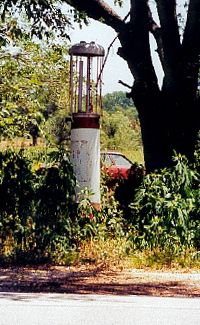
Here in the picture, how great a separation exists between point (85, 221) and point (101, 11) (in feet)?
13.6

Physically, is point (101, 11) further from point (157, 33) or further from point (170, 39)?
point (170, 39)

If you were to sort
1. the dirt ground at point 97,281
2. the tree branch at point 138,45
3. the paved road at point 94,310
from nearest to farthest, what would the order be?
the paved road at point 94,310 → the dirt ground at point 97,281 → the tree branch at point 138,45

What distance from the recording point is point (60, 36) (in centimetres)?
1378

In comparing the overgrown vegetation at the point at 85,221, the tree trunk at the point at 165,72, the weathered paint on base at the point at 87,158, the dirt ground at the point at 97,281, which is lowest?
the dirt ground at the point at 97,281

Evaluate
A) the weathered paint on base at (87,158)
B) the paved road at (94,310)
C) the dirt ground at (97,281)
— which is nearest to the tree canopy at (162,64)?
the weathered paint on base at (87,158)

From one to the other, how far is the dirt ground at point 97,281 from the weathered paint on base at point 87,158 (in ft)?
5.17

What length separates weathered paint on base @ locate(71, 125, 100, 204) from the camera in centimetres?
1145

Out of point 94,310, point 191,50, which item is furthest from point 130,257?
point 191,50

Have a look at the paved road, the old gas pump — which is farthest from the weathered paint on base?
the paved road

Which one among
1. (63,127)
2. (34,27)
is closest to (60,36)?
(34,27)

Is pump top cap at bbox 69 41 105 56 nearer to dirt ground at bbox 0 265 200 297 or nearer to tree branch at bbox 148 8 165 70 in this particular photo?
tree branch at bbox 148 8 165 70

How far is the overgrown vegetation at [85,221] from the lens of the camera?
10.5 meters

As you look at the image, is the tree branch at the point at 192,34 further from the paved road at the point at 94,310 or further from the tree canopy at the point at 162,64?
the paved road at the point at 94,310

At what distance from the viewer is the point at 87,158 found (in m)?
11.6
